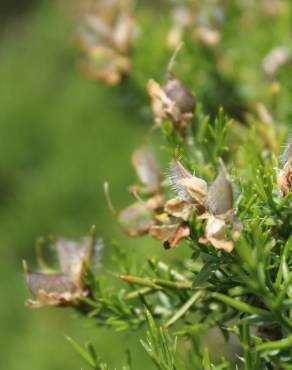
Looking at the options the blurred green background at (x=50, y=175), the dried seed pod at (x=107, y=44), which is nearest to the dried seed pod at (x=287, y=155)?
the dried seed pod at (x=107, y=44)

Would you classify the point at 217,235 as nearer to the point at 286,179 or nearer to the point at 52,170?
the point at 286,179

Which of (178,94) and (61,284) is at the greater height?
(178,94)

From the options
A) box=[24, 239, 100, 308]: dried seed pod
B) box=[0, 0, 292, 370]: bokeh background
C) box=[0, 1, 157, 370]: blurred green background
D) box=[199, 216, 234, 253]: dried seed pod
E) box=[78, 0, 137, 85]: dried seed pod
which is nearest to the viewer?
box=[199, 216, 234, 253]: dried seed pod

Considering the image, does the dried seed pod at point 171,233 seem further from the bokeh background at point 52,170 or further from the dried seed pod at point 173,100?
the bokeh background at point 52,170

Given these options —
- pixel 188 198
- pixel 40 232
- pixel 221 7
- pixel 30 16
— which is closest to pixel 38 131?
pixel 40 232

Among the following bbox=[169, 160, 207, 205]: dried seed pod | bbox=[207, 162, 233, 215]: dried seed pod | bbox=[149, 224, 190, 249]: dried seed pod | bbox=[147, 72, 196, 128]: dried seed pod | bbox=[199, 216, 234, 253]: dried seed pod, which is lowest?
bbox=[199, 216, 234, 253]: dried seed pod

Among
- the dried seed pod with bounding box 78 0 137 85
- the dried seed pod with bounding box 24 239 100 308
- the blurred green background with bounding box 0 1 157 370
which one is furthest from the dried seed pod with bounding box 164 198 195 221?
the blurred green background with bounding box 0 1 157 370

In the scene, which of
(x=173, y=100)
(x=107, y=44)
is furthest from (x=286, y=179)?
(x=107, y=44)

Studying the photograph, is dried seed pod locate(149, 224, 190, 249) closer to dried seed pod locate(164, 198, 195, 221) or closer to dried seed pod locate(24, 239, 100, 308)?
dried seed pod locate(164, 198, 195, 221)

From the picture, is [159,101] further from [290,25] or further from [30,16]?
[30,16]

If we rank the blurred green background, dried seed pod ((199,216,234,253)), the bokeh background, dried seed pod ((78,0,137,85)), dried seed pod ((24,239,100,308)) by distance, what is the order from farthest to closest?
the blurred green background
the bokeh background
dried seed pod ((78,0,137,85))
dried seed pod ((24,239,100,308))
dried seed pod ((199,216,234,253))
